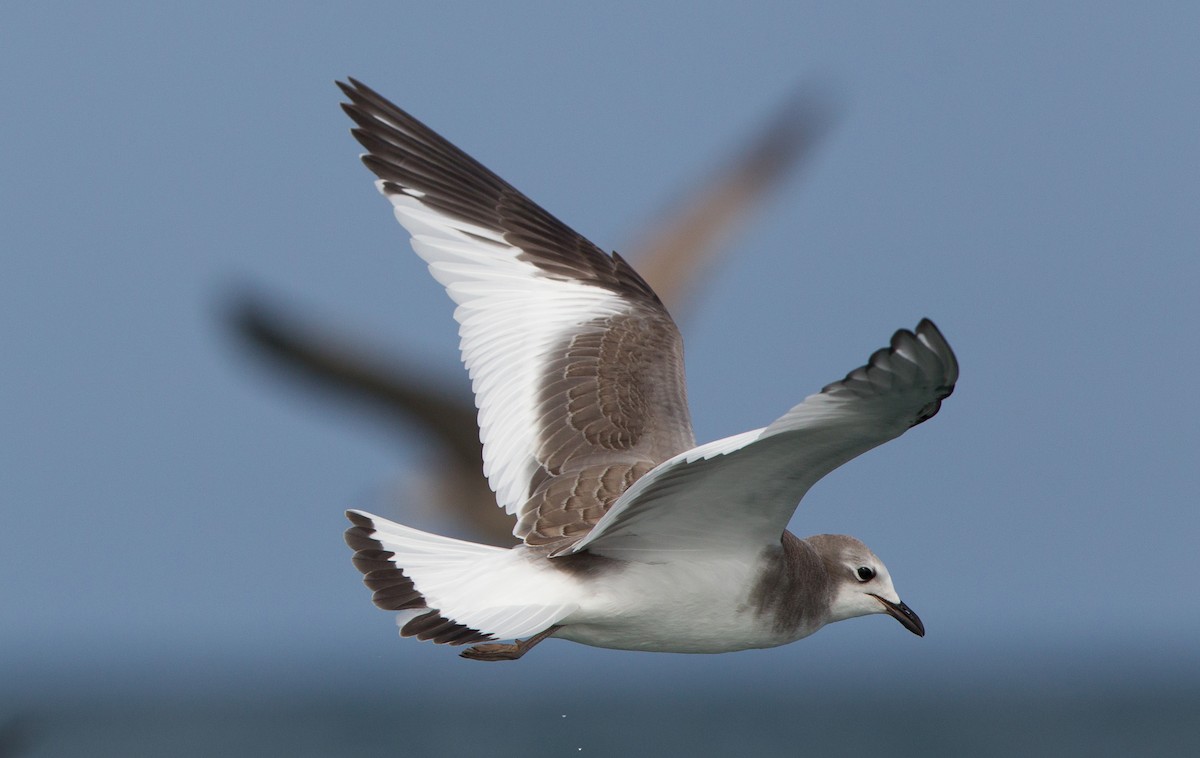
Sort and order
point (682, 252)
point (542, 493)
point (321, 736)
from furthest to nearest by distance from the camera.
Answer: point (321, 736) → point (682, 252) → point (542, 493)

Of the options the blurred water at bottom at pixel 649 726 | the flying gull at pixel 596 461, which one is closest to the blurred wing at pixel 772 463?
the flying gull at pixel 596 461

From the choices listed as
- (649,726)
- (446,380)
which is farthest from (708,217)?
(649,726)

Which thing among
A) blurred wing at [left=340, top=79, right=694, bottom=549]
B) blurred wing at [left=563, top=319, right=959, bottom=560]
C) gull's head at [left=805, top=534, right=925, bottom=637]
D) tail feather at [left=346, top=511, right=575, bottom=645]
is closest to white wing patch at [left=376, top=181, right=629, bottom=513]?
blurred wing at [left=340, top=79, right=694, bottom=549]

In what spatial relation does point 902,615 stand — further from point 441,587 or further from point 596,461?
point 441,587

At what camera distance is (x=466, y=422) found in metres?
11.4

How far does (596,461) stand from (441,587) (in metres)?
1.12

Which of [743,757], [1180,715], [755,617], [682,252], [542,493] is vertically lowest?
[755,617]

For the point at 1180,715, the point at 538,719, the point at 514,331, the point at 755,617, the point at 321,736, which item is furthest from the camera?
the point at 538,719

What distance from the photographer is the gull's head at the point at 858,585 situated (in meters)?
7.56

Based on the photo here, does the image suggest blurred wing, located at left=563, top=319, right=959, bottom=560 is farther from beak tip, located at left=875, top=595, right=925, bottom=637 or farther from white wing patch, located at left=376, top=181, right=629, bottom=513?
white wing patch, located at left=376, top=181, right=629, bottom=513

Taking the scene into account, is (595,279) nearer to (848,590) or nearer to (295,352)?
(848,590)

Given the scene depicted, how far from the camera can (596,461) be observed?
25.4 feet

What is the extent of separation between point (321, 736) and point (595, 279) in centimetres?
5571

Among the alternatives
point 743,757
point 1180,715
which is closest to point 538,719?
Result: point 1180,715
